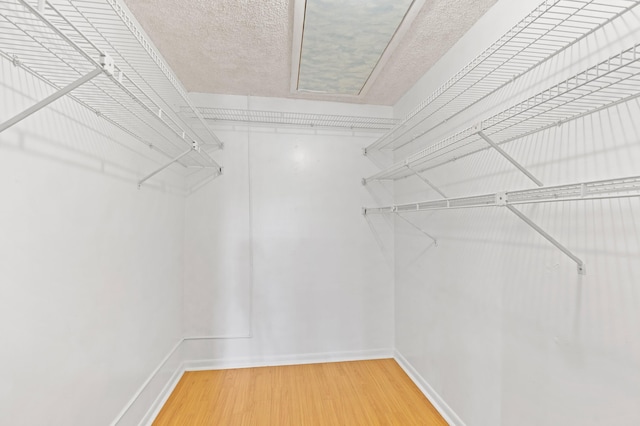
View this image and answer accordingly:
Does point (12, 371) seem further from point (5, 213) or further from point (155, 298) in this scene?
point (155, 298)

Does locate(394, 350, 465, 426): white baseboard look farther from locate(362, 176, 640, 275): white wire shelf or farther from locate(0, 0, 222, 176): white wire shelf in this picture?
locate(0, 0, 222, 176): white wire shelf

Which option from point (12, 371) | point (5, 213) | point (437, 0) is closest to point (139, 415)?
point (12, 371)

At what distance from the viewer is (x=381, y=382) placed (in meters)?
2.02

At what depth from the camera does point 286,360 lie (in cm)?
228

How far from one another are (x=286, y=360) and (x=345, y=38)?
2373 mm

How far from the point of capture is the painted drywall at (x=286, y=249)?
88.4 inches

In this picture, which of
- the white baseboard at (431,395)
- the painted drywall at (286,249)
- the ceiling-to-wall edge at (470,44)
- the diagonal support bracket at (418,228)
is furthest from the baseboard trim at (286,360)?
the ceiling-to-wall edge at (470,44)

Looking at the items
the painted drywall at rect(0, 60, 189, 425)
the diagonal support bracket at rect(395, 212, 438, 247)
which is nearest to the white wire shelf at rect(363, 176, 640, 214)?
the diagonal support bracket at rect(395, 212, 438, 247)

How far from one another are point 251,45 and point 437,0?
1.04 m

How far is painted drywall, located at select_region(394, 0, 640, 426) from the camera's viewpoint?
837 mm

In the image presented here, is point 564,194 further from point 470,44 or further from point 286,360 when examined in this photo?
point 286,360

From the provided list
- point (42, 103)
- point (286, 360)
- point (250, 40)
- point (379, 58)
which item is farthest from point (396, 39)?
point (286, 360)

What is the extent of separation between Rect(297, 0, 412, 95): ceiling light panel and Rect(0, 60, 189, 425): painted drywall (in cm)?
113

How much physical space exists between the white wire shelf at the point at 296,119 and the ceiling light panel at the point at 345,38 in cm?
31
